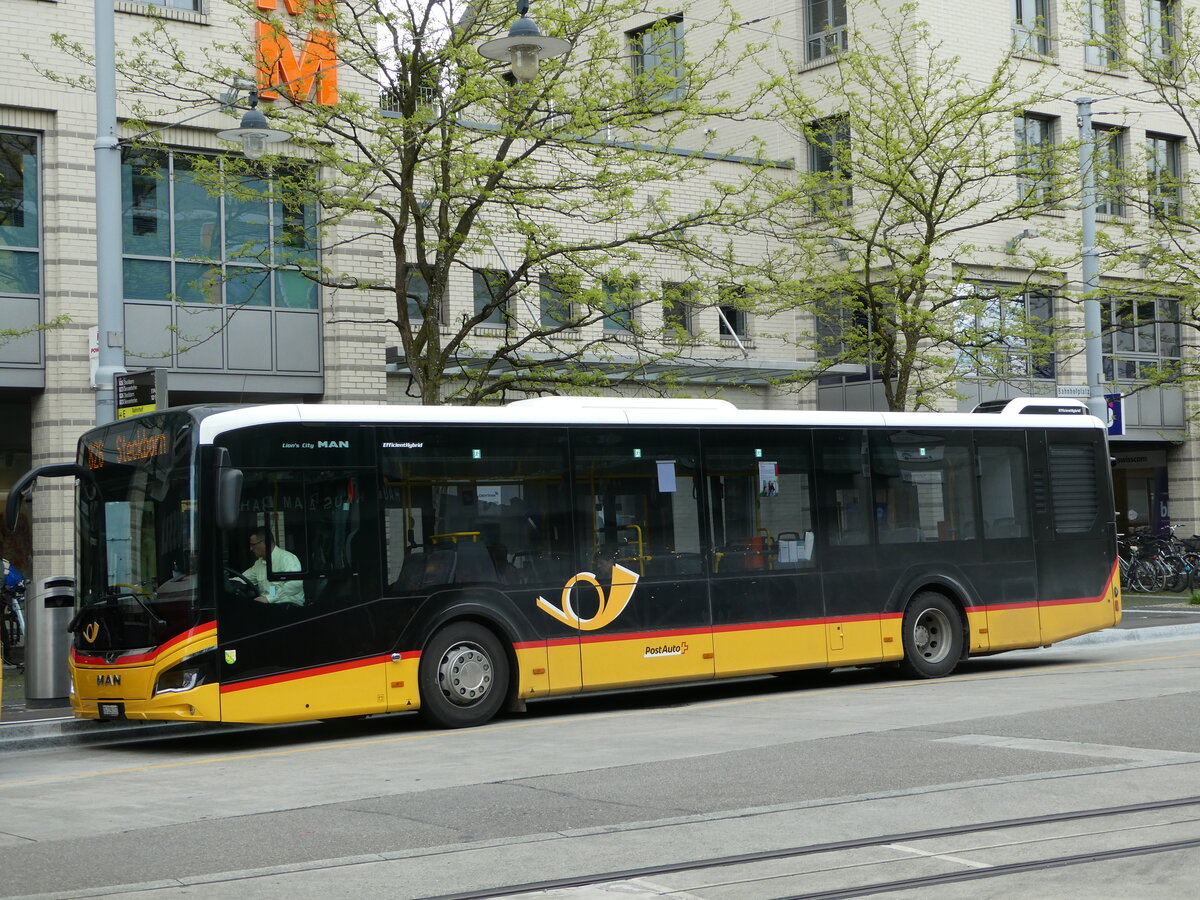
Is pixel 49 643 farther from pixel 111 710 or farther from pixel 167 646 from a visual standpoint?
pixel 167 646

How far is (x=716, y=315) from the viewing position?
2922 centimetres

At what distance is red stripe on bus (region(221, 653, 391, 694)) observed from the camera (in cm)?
1218

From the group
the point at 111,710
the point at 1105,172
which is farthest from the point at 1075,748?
the point at 1105,172

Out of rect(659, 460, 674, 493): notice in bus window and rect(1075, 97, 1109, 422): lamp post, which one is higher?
rect(1075, 97, 1109, 422): lamp post

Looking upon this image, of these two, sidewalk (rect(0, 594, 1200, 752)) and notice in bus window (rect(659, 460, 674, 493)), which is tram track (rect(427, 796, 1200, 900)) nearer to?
notice in bus window (rect(659, 460, 674, 493))

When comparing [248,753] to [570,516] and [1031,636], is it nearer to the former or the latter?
[570,516]

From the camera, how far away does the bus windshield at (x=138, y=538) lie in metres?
12.3

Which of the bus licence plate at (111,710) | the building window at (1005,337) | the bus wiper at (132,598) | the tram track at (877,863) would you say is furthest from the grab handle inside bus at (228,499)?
the building window at (1005,337)

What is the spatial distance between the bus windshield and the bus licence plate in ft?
1.48

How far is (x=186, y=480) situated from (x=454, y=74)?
7444mm

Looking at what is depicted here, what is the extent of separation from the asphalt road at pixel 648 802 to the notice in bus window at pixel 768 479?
2.23 meters

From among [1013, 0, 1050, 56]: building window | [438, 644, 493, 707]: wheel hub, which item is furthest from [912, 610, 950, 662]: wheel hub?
[1013, 0, 1050, 56]: building window

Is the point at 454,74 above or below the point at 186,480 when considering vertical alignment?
above

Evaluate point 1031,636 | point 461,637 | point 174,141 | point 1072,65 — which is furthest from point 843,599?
point 1072,65
